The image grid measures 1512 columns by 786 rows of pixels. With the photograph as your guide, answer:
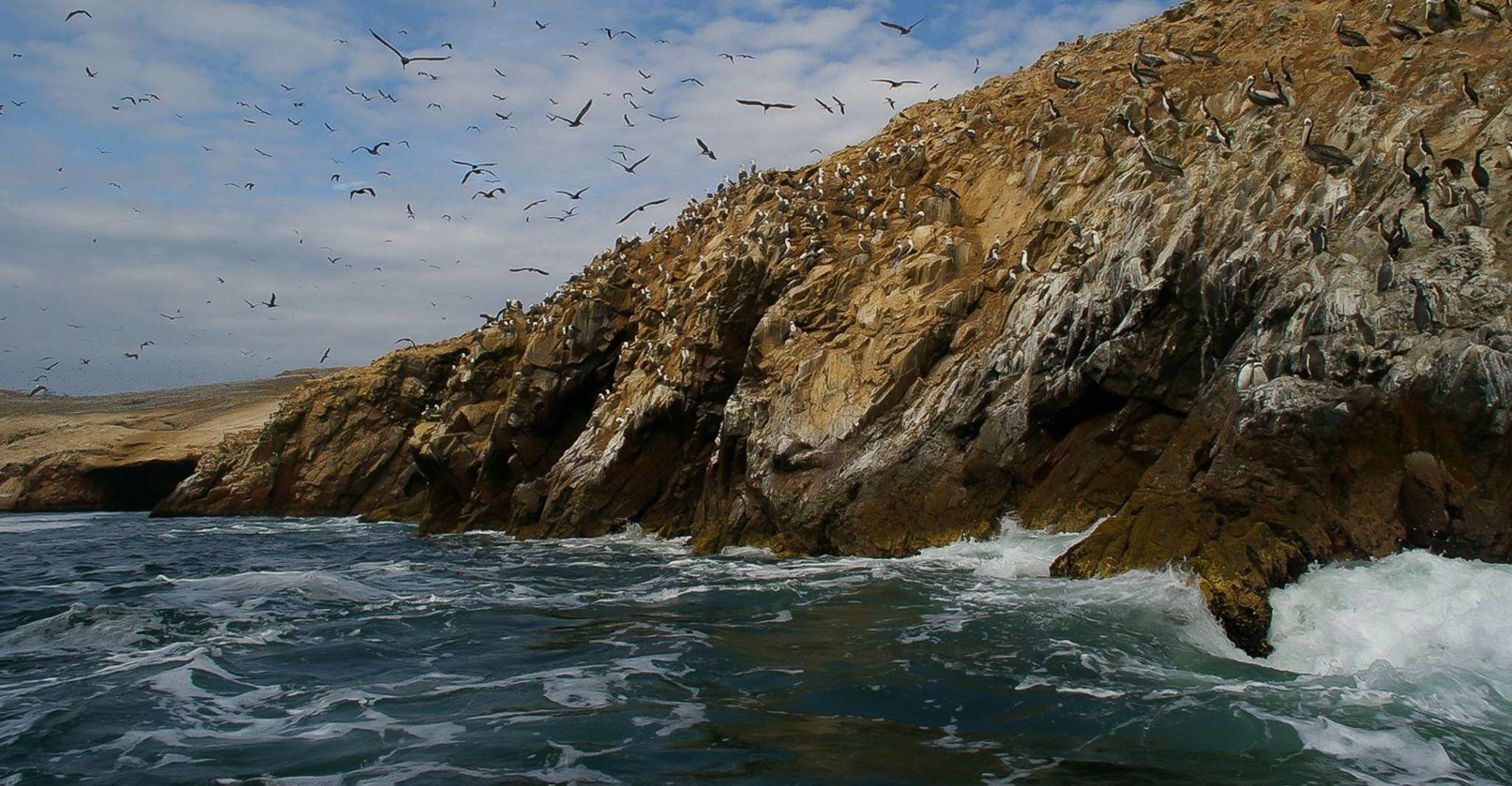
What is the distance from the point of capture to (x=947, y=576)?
1448 cm

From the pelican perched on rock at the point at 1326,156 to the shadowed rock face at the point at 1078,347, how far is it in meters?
0.21

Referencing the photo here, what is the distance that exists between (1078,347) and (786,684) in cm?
960

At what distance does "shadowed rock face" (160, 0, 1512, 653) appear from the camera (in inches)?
470

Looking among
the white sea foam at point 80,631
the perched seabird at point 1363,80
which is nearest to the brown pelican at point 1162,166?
the perched seabird at point 1363,80

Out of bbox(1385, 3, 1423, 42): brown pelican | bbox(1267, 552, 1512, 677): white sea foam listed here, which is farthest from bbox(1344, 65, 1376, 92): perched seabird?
bbox(1267, 552, 1512, 677): white sea foam

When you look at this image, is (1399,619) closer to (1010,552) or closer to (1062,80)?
(1010,552)

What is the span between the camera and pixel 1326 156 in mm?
14383

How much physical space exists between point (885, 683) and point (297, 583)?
487 inches

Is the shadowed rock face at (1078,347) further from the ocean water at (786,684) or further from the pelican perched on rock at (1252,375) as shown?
the ocean water at (786,684)

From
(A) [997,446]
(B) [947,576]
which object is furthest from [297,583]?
(A) [997,446]

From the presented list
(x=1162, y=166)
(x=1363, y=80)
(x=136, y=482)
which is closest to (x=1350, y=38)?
(x=1363, y=80)

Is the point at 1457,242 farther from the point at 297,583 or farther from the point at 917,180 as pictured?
the point at 297,583

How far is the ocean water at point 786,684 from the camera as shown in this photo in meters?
7.05

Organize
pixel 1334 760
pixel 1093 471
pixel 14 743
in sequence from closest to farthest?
pixel 1334 760 < pixel 14 743 < pixel 1093 471
